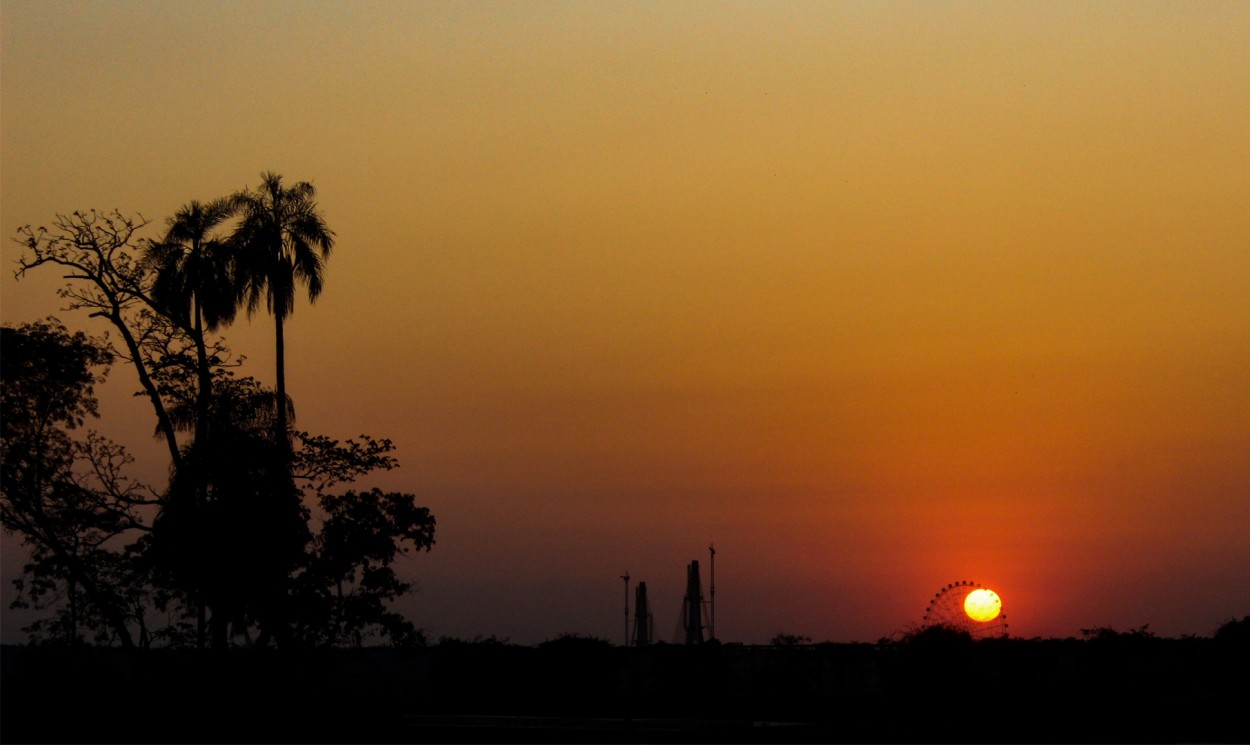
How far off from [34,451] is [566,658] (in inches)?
807

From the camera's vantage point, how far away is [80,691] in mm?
29859

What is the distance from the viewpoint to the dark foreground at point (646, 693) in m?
29.3

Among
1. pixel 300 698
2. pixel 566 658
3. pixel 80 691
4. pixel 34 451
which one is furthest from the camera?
pixel 566 658

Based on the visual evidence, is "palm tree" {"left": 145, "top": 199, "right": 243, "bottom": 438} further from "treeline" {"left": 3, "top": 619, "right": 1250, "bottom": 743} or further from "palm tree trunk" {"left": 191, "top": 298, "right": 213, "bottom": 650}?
"treeline" {"left": 3, "top": 619, "right": 1250, "bottom": 743}

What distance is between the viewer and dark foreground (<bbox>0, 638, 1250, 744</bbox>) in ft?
96.2

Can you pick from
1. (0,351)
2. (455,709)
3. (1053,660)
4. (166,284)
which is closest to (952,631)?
(1053,660)

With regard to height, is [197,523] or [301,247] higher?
[301,247]

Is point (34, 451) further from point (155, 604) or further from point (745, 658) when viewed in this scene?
point (745, 658)

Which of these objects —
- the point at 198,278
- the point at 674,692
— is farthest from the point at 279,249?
the point at 674,692

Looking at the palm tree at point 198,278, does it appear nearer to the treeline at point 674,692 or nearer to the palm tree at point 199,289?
the palm tree at point 199,289

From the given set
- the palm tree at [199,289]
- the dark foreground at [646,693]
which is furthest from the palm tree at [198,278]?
the dark foreground at [646,693]

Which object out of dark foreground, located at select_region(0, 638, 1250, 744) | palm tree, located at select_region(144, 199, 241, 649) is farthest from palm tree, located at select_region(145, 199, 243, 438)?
dark foreground, located at select_region(0, 638, 1250, 744)

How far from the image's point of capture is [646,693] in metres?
47.6

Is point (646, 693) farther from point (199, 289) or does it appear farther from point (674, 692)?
point (199, 289)
